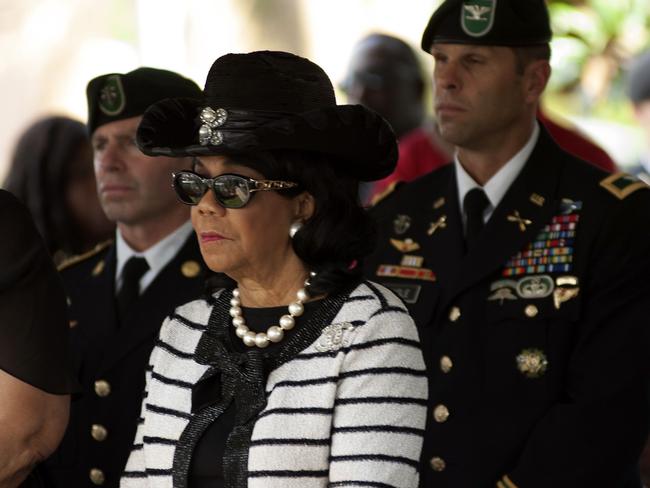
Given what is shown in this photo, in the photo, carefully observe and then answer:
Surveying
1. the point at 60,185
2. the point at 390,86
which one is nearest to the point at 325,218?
the point at 60,185

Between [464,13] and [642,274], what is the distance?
3.13 ft

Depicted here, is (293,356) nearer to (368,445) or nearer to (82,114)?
(368,445)

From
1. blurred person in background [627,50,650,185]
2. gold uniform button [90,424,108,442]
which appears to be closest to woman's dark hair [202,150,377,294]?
gold uniform button [90,424,108,442]

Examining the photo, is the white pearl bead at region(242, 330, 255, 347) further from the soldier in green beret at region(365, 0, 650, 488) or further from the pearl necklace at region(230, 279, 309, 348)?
the soldier in green beret at region(365, 0, 650, 488)

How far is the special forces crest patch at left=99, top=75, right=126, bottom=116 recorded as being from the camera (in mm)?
3812

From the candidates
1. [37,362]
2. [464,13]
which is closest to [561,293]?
[464,13]

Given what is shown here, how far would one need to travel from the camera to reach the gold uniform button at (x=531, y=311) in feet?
11.2

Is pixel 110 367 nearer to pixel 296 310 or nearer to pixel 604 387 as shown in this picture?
pixel 296 310

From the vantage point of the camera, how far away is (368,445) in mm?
2424

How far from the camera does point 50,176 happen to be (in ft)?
15.4

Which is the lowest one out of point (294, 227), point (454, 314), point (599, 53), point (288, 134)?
point (599, 53)

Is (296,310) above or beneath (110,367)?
above

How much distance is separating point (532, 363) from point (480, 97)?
0.83 meters

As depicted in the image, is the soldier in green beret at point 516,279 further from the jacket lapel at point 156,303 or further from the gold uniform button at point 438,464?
the jacket lapel at point 156,303
